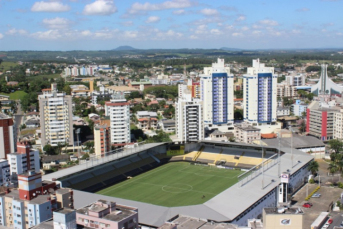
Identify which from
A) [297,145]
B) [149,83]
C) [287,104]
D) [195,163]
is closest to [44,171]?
[195,163]

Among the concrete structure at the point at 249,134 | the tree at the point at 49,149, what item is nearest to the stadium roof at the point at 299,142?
the concrete structure at the point at 249,134

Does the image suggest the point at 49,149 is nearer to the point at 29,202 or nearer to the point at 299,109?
the point at 29,202

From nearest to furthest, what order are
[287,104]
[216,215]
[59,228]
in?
[59,228] → [216,215] → [287,104]

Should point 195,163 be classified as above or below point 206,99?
below

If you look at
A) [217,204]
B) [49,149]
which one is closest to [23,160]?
[49,149]

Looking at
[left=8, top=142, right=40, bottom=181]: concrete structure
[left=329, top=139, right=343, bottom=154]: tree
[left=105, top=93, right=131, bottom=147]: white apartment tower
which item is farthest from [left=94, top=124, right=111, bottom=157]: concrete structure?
[left=329, top=139, right=343, bottom=154]: tree

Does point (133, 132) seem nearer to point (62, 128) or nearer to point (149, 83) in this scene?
point (62, 128)
